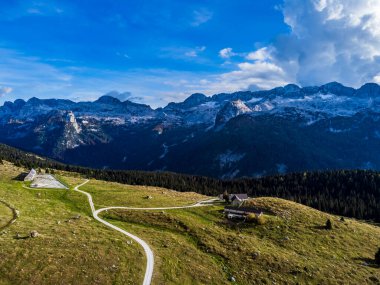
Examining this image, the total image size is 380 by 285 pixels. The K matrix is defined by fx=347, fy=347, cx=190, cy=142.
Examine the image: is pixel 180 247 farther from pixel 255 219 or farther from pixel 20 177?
pixel 20 177

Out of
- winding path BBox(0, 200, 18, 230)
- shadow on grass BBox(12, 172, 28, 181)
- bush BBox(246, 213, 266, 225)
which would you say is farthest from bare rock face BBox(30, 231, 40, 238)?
shadow on grass BBox(12, 172, 28, 181)

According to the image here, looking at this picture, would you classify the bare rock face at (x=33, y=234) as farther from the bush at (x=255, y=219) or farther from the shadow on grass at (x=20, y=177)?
the shadow on grass at (x=20, y=177)

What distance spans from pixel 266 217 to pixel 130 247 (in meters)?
39.8

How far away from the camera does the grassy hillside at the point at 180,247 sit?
4794 centimetres

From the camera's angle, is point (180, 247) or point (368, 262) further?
point (368, 262)

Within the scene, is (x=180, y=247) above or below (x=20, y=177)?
below

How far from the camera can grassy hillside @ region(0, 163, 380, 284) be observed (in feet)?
157

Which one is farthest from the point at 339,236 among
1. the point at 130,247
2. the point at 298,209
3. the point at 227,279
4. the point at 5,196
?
the point at 5,196

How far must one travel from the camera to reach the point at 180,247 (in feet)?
198

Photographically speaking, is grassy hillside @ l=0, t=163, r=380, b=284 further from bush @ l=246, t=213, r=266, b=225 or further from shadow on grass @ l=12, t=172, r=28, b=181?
shadow on grass @ l=12, t=172, r=28, b=181

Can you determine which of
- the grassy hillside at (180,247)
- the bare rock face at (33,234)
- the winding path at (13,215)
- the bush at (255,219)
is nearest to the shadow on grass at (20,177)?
the grassy hillside at (180,247)

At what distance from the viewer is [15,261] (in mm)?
46844

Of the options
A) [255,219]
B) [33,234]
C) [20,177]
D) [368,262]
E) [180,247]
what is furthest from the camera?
[20,177]

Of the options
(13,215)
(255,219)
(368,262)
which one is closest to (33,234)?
(13,215)
